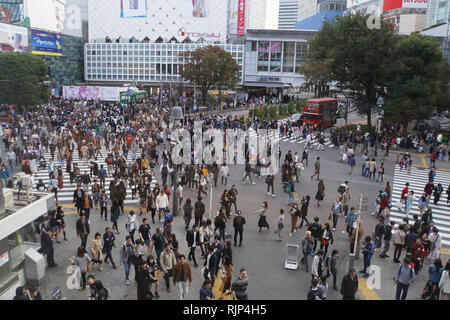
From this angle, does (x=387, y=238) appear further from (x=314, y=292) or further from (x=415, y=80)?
(x=415, y=80)

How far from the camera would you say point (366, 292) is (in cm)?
1093

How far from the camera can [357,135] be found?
34188 mm

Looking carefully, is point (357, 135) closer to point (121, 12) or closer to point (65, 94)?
point (65, 94)

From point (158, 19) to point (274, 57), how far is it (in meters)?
34.8

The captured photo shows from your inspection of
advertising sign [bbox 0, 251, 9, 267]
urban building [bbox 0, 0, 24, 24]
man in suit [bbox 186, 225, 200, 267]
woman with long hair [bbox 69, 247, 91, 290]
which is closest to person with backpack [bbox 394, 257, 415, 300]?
man in suit [bbox 186, 225, 200, 267]

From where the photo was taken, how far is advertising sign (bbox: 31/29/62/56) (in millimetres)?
68312

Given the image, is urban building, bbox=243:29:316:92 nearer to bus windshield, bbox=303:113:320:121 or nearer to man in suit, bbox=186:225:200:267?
bus windshield, bbox=303:113:320:121

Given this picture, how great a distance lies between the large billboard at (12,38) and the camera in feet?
181

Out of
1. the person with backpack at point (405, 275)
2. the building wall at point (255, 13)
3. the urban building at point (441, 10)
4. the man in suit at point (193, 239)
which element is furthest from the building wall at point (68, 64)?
the person with backpack at point (405, 275)

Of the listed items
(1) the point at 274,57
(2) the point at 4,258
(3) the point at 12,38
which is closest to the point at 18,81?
(3) the point at 12,38

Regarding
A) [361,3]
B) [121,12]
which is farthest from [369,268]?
[361,3]

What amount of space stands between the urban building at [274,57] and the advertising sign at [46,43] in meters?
38.4

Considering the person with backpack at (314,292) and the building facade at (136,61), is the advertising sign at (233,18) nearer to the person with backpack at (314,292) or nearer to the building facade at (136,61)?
Result: the building facade at (136,61)
